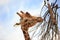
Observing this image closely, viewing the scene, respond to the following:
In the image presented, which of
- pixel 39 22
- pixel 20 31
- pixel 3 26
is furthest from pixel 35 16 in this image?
pixel 3 26

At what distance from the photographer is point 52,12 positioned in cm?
222

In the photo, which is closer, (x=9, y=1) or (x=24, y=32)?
(x=24, y=32)

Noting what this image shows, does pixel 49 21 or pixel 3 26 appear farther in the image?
pixel 3 26

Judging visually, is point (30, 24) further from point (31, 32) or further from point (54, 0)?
point (54, 0)

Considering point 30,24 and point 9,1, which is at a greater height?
point 9,1

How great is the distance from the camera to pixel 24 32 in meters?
2.27

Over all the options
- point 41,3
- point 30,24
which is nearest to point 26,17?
point 30,24

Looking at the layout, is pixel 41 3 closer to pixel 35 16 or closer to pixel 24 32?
pixel 35 16

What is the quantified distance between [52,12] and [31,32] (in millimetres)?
326

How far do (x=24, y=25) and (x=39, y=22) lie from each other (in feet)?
0.56

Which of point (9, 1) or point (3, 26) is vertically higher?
point (9, 1)

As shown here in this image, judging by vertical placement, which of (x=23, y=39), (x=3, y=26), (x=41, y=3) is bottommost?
(x=23, y=39)

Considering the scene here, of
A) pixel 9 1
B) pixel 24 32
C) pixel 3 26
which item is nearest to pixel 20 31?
pixel 24 32

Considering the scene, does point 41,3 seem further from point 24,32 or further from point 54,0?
point 24,32
